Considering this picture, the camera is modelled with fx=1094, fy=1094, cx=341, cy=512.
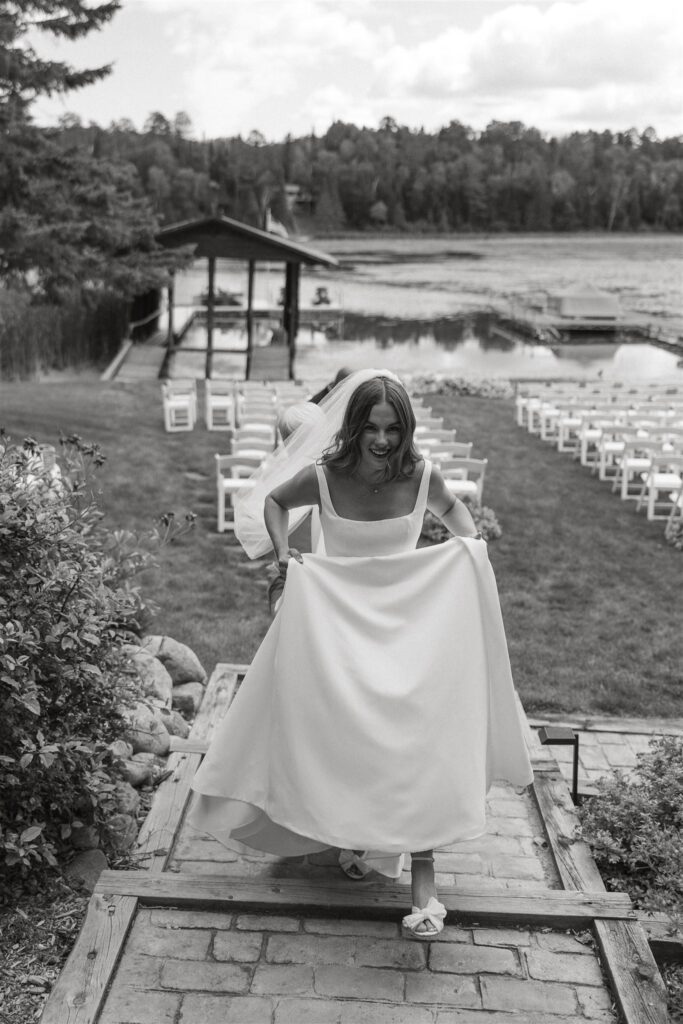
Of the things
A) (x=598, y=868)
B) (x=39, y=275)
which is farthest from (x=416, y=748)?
(x=39, y=275)

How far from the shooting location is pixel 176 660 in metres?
7.23

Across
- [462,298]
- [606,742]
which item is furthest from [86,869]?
[462,298]

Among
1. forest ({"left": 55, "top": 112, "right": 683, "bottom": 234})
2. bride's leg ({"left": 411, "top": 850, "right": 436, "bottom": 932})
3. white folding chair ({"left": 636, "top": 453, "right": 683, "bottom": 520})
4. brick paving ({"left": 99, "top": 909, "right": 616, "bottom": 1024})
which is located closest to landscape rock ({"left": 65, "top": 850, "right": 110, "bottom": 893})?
brick paving ({"left": 99, "top": 909, "right": 616, "bottom": 1024})

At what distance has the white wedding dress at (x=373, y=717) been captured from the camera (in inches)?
156

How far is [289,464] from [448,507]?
3.84ft

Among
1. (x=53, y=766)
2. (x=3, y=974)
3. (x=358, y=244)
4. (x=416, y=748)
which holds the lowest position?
(x=358, y=244)

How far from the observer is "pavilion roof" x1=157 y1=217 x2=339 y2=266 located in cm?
2556

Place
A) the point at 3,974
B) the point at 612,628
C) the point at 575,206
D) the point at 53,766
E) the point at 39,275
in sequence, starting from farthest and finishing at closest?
the point at 575,206 → the point at 39,275 → the point at 612,628 → the point at 53,766 → the point at 3,974

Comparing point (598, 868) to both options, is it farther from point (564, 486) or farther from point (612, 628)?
point (564, 486)

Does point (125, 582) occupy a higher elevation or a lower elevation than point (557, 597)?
higher

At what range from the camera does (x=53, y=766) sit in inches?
167

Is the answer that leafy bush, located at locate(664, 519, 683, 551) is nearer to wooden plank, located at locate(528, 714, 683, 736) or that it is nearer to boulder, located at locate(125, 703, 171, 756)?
wooden plank, located at locate(528, 714, 683, 736)

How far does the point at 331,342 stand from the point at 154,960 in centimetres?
3591

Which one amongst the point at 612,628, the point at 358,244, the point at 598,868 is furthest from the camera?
the point at 358,244
